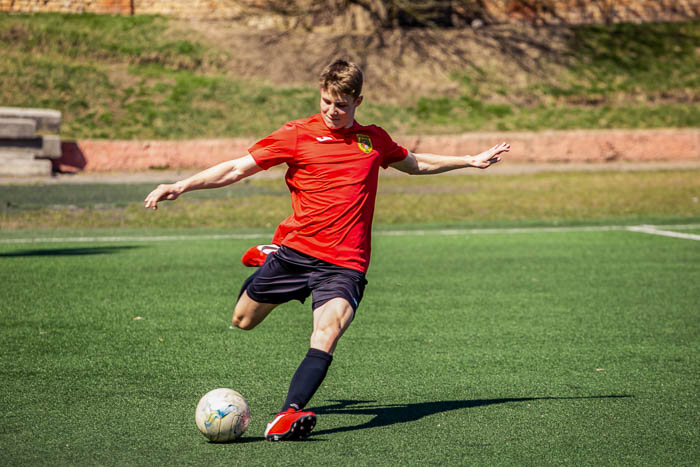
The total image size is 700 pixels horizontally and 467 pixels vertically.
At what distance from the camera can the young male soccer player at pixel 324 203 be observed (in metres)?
4.87

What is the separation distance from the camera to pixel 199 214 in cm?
1655

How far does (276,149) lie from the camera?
5055mm

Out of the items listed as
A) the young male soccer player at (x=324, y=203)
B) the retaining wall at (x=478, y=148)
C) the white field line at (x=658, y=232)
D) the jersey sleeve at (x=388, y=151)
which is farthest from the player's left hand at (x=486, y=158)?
the retaining wall at (x=478, y=148)

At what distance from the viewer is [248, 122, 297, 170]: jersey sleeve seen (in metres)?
5.03

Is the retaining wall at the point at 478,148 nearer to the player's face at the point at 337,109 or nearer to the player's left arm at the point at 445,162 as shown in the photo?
the player's left arm at the point at 445,162

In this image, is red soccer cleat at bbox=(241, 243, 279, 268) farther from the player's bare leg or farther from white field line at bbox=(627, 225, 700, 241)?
white field line at bbox=(627, 225, 700, 241)

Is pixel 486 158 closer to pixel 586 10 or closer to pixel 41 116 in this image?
pixel 41 116

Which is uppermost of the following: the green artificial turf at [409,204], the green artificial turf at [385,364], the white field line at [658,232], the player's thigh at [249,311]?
the player's thigh at [249,311]

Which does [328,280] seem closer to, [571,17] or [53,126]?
[53,126]

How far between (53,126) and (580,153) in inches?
522

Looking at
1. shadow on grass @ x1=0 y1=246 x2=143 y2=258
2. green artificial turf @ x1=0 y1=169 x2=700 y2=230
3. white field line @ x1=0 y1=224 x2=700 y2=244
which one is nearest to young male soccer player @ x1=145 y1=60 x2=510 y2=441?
shadow on grass @ x1=0 y1=246 x2=143 y2=258

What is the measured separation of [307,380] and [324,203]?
100cm

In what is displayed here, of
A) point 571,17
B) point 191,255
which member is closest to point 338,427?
point 191,255

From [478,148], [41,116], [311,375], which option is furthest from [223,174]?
[478,148]
